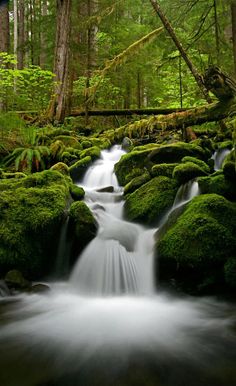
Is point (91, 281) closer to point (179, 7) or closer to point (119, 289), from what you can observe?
point (119, 289)

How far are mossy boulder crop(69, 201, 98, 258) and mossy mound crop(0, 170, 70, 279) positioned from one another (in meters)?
0.22

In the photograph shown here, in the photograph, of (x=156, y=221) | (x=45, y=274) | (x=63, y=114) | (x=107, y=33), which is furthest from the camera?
(x=107, y=33)

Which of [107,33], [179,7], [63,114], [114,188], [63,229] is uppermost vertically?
[107,33]

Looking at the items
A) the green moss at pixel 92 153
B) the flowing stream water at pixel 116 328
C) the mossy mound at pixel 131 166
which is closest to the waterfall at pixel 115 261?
the flowing stream water at pixel 116 328

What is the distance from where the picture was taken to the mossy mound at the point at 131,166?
27.5ft

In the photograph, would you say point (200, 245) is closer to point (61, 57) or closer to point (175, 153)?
point (175, 153)

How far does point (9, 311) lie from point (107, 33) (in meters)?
13.9

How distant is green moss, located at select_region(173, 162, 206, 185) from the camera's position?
6.54m

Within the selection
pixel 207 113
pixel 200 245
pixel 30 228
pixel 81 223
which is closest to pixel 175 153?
pixel 207 113

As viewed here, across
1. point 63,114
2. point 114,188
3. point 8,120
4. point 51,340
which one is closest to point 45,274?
point 51,340

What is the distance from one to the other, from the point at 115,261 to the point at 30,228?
1.49 meters

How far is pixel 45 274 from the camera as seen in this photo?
18.5 ft

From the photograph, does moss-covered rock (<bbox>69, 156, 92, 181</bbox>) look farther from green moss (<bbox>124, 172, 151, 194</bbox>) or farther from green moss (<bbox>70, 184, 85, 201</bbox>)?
green moss (<bbox>124, 172, 151, 194</bbox>)

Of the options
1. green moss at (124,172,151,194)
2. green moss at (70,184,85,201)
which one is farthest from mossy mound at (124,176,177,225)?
green moss at (70,184,85,201)
